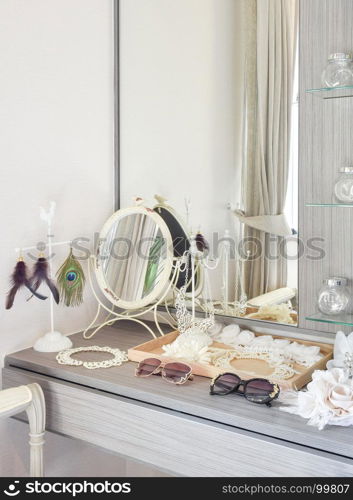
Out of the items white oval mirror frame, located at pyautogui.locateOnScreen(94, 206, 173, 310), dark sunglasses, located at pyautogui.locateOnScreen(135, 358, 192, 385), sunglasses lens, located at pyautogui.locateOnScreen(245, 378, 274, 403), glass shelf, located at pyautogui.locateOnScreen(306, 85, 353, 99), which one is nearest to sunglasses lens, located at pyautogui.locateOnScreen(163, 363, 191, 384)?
dark sunglasses, located at pyautogui.locateOnScreen(135, 358, 192, 385)

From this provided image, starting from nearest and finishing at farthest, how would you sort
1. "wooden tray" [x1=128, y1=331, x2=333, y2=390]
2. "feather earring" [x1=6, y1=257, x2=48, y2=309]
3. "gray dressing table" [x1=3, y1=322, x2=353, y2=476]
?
1. "gray dressing table" [x1=3, y1=322, x2=353, y2=476]
2. "wooden tray" [x1=128, y1=331, x2=333, y2=390]
3. "feather earring" [x1=6, y1=257, x2=48, y2=309]

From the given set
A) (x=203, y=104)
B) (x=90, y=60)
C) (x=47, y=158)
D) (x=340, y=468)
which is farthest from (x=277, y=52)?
(x=340, y=468)

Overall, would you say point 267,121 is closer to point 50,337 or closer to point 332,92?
point 332,92

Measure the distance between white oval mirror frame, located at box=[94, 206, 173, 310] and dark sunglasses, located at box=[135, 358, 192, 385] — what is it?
0.31 m

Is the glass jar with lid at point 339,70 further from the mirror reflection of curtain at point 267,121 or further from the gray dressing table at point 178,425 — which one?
the gray dressing table at point 178,425

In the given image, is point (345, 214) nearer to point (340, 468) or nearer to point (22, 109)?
point (340, 468)

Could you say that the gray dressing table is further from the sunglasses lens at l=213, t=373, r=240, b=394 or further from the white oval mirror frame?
the white oval mirror frame

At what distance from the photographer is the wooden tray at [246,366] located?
1.33m

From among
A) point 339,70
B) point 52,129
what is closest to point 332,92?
point 339,70

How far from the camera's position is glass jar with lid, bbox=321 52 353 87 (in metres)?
1.42

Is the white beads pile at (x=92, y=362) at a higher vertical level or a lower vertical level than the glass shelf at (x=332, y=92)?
lower

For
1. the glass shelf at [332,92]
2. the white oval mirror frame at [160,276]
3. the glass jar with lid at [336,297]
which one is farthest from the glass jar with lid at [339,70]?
the white oval mirror frame at [160,276]

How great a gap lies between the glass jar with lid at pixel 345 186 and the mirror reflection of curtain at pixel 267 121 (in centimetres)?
17
